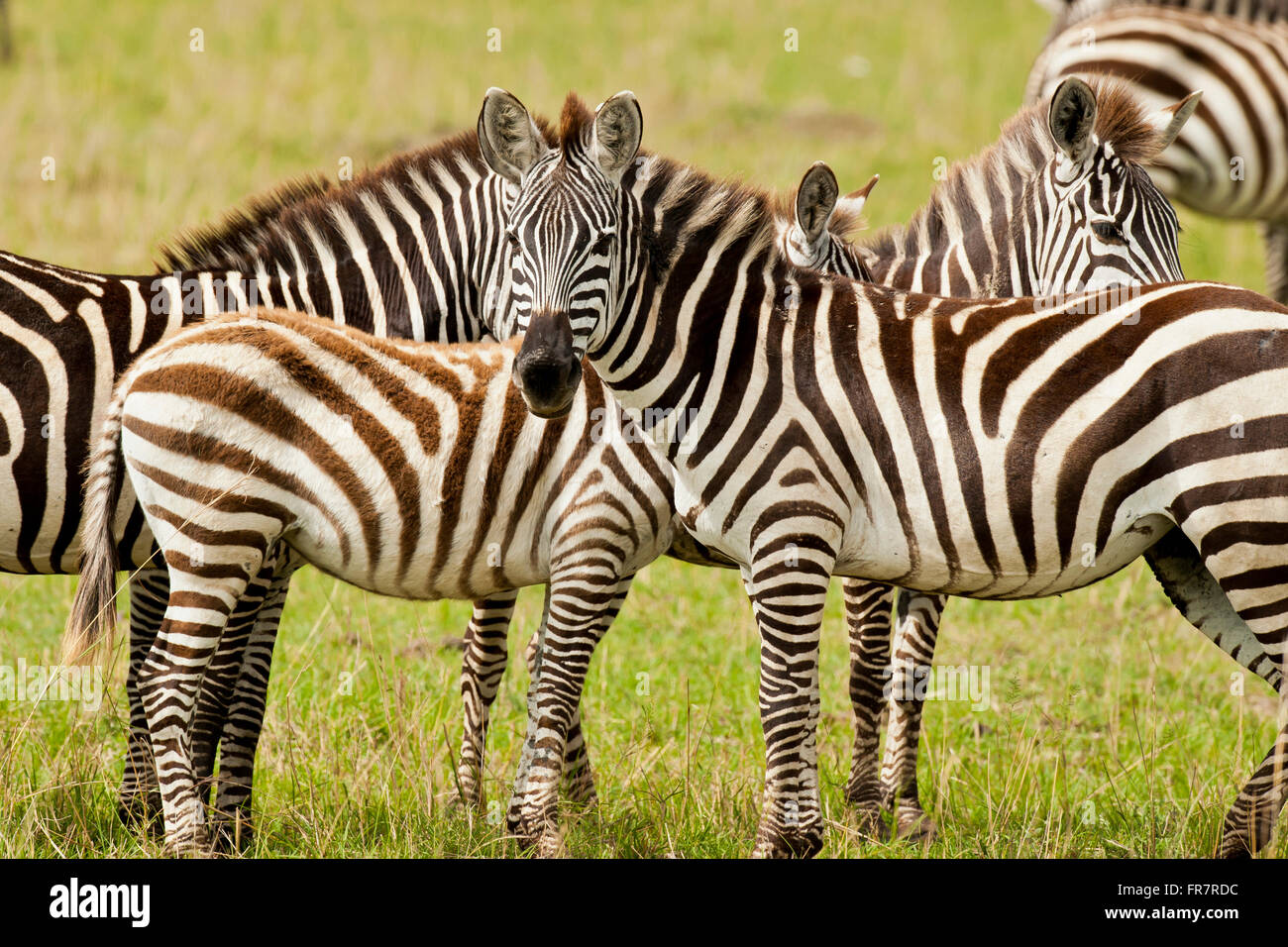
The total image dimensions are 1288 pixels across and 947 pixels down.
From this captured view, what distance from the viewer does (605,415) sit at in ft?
18.7

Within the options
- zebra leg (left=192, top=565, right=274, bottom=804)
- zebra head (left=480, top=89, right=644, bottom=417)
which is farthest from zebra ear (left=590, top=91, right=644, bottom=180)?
zebra leg (left=192, top=565, right=274, bottom=804)

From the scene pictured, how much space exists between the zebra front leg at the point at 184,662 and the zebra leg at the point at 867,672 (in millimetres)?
2875

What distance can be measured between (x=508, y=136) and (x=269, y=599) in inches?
92.9

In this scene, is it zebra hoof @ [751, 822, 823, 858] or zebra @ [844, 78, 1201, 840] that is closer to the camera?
zebra hoof @ [751, 822, 823, 858]

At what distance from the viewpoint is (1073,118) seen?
20.5ft

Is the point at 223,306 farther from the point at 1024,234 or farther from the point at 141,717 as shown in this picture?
Result: the point at 1024,234

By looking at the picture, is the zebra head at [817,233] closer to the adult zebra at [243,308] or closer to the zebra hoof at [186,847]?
the adult zebra at [243,308]

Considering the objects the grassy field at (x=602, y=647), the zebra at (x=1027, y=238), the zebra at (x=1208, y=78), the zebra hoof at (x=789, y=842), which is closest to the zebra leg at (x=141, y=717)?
the grassy field at (x=602, y=647)

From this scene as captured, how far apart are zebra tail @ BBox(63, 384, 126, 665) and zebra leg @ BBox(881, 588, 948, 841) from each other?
3550mm

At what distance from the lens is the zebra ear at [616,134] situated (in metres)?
5.03

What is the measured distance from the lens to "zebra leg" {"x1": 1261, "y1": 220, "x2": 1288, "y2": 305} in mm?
12492

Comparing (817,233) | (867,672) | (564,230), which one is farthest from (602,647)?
(564,230)

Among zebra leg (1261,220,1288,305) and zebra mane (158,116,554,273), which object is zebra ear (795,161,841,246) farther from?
zebra leg (1261,220,1288,305)
